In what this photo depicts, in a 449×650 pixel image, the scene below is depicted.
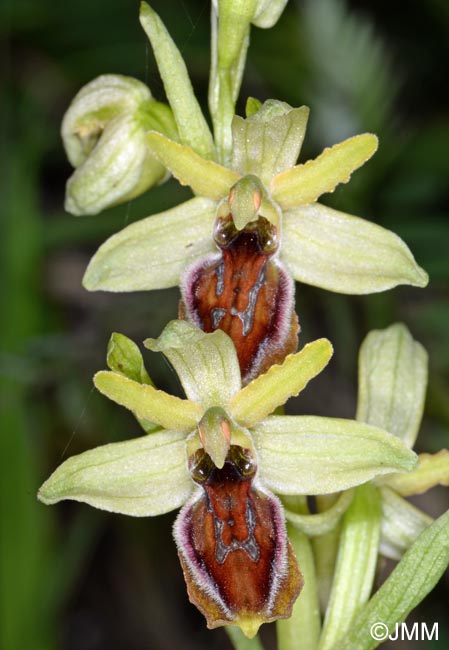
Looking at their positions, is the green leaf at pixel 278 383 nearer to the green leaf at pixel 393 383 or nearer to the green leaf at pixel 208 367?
the green leaf at pixel 208 367

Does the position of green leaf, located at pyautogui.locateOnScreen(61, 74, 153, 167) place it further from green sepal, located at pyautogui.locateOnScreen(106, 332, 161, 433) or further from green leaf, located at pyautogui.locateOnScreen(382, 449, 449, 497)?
green leaf, located at pyautogui.locateOnScreen(382, 449, 449, 497)

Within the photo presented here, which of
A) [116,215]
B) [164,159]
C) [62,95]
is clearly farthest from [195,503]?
[62,95]

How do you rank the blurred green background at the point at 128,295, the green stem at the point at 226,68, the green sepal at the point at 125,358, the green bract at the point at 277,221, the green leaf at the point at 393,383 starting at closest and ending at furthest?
Result: the green sepal at the point at 125,358, the green bract at the point at 277,221, the green stem at the point at 226,68, the green leaf at the point at 393,383, the blurred green background at the point at 128,295

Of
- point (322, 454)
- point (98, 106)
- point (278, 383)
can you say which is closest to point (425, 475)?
point (322, 454)

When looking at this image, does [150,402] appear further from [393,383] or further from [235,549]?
[393,383]

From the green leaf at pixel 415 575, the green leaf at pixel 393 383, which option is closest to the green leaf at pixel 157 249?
the green leaf at pixel 393 383

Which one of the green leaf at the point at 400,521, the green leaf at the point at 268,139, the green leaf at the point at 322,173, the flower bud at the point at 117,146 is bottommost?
the green leaf at the point at 400,521
